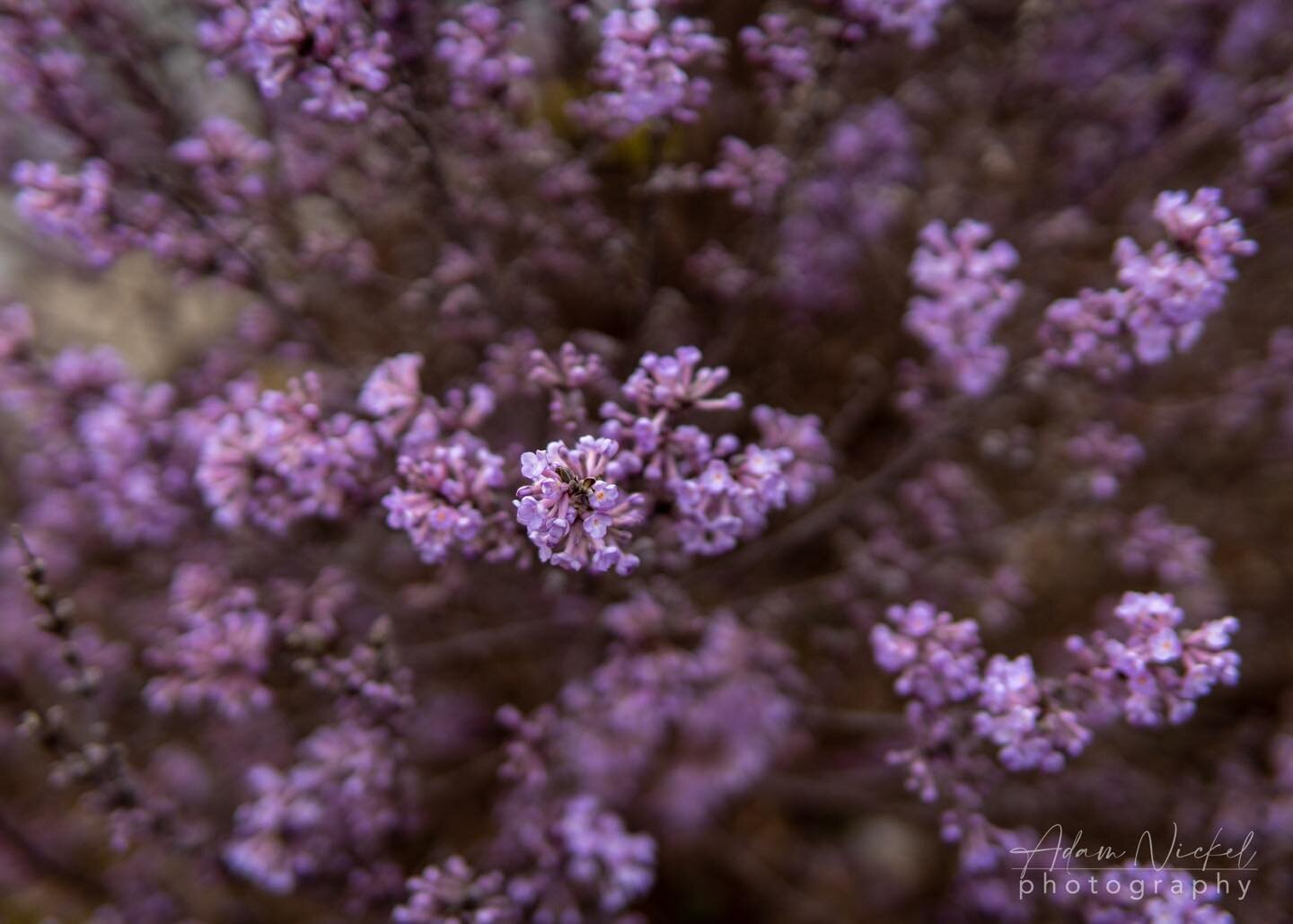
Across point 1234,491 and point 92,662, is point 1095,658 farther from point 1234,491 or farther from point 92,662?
point 92,662

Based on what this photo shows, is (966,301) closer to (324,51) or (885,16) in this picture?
(885,16)

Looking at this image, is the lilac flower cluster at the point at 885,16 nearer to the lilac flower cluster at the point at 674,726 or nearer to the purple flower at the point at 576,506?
the purple flower at the point at 576,506

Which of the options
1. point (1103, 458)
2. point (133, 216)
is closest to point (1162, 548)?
point (1103, 458)

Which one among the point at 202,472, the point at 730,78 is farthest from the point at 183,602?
the point at 730,78

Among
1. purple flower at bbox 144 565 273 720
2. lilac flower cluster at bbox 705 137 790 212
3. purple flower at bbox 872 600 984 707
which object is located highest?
lilac flower cluster at bbox 705 137 790 212

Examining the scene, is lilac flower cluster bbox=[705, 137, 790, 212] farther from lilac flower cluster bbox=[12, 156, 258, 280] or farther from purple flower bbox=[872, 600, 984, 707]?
lilac flower cluster bbox=[12, 156, 258, 280]

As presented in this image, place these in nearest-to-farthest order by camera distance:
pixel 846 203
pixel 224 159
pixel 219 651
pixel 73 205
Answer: pixel 73 205 < pixel 219 651 < pixel 224 159 < pixel 846 203

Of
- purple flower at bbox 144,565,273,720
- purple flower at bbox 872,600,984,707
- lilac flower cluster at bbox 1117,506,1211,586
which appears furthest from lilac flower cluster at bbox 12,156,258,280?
lilac flower cluster at bbox 1117,506,1211,586

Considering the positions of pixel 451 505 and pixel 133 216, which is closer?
pixel 451 505
